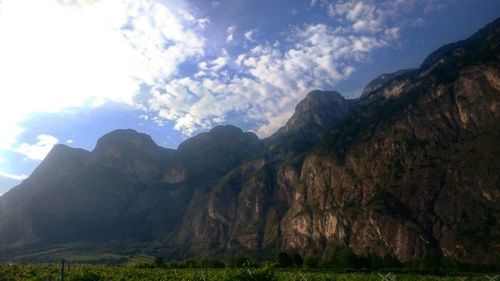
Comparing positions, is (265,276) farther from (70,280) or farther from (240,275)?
(70,280)

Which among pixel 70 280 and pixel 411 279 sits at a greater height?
pixel 70 280

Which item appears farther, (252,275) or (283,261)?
(283,261)

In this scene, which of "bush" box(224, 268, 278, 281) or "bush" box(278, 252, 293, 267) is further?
"bush" box(278, 252, 293, 267)

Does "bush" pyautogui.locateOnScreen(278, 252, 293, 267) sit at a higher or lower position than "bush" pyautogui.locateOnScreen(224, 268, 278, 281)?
lower

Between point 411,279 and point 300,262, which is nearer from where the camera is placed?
point 411,279

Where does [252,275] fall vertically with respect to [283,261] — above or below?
above

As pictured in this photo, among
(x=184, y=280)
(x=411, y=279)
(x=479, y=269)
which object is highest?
(x=184, y=280)

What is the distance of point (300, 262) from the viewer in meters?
166

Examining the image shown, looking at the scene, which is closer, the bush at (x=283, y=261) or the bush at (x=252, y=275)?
the bush at (x=252, y=275)

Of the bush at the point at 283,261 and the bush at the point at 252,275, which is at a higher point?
the bush at the point at 252,275

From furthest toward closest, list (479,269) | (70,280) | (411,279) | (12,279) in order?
1. (479,269)
2. (411,279)
3. (12,279)
4. (70,280)

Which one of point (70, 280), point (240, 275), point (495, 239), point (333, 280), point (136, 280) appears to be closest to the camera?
point (240, 275)

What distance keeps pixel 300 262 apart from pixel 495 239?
95.9 metres

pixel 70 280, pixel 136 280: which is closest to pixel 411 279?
pixel 136 280
